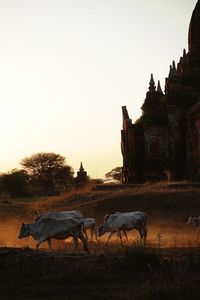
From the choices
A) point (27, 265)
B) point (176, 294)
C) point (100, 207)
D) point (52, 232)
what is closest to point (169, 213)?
point (100, 207)

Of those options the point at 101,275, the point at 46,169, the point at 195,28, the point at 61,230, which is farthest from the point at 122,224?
A: the point at 46,169

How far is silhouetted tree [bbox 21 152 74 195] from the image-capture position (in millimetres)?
65750

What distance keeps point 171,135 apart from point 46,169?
1425 inches

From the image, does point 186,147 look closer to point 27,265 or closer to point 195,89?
point 195,89

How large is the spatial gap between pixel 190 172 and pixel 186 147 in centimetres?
208

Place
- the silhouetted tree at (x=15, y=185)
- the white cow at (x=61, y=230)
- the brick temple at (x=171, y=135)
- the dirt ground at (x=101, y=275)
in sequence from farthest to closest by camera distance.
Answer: the silhouetted tree at (x=15, y=185) → the brick temple at (x=171, y=135) → the white cow at (x=61, y=230) → the dirt ground at (x=101, y=275)

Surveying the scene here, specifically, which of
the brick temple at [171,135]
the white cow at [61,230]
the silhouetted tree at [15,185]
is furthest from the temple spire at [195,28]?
the silhouetted tree at [15,185]

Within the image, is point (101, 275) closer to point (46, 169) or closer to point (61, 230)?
point (61, 230)

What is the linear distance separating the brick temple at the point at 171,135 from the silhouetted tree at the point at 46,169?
106ft

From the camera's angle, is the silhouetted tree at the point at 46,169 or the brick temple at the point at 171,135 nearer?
the brick temple at the point at 171,135

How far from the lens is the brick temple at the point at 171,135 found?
3061 centimetres

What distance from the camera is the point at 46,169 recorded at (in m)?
66.1

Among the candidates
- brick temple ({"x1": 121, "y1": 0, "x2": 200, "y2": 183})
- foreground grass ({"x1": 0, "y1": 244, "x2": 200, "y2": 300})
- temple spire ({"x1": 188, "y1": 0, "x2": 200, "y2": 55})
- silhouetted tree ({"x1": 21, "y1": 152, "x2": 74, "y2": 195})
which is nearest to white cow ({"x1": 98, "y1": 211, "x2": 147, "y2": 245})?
foreground grass ({"x1": 0, "y1": 244, "x2": 200, "y2": 300})

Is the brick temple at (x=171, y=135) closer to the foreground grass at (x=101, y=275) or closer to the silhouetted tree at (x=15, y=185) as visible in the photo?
the foreground grass at (x=101, y=275)
